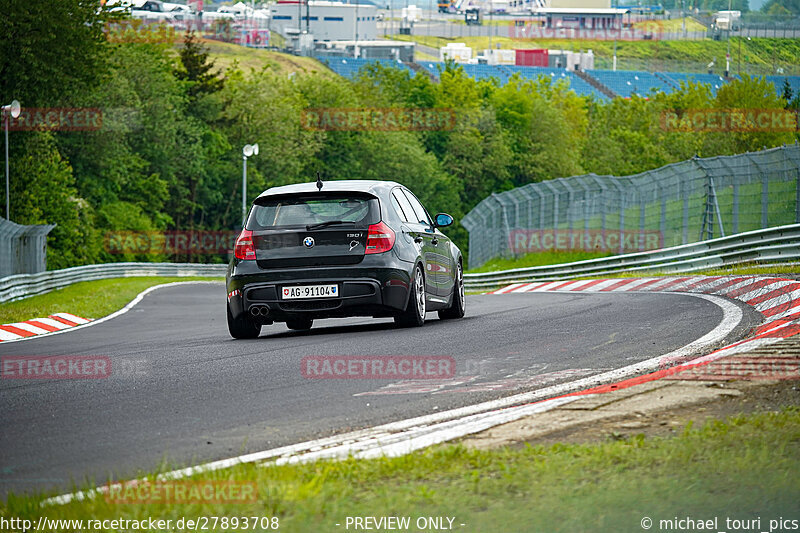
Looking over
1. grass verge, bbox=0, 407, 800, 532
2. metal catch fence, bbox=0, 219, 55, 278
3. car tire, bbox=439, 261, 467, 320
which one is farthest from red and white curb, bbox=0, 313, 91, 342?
grass verge, bbox=0, 407, 800, 532

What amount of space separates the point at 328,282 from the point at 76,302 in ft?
55.3

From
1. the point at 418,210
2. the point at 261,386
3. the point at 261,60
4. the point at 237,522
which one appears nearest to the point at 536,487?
the point at 237,522

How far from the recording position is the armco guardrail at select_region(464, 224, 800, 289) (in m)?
19.8

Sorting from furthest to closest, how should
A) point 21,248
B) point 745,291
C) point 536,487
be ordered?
point 21,248, point 745,291, point 536,487

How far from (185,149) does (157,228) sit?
5.93 meters

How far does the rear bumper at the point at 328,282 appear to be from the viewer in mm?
11289

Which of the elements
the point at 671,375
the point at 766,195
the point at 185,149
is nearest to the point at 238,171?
the point at 185,149

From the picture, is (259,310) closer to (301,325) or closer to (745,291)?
(301,325)

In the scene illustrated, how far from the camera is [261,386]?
25.4 feet

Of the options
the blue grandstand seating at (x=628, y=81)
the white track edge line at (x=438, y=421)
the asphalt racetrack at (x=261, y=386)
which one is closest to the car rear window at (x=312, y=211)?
the asphalt racetrack at (x=261, y=386)

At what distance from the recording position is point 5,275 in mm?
28688

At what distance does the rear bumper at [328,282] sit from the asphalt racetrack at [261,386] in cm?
27

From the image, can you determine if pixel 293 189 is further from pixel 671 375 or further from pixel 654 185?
pixel 654 185

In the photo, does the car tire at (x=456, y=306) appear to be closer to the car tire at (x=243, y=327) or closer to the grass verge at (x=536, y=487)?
the car tire at (x=243, y=327)
